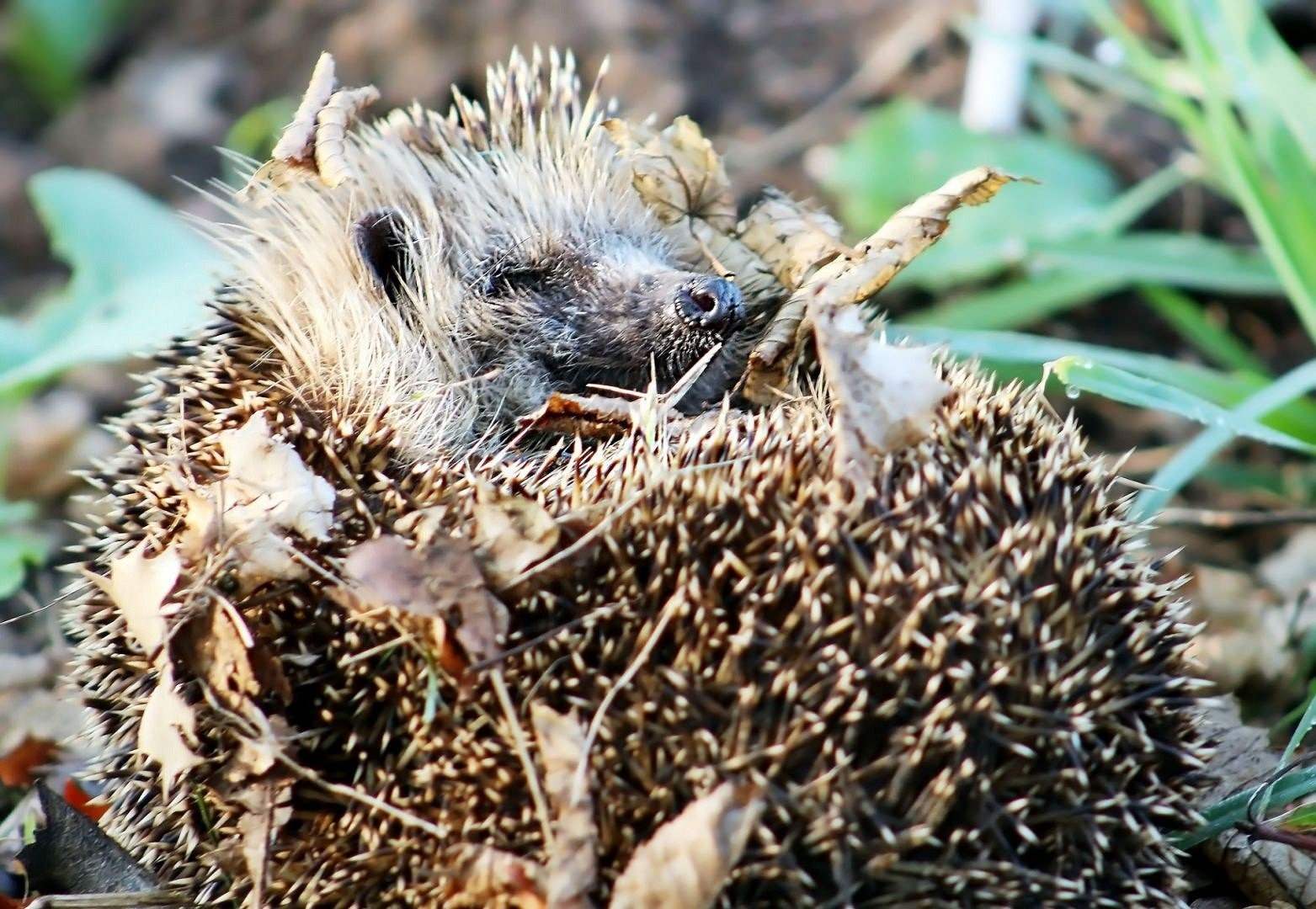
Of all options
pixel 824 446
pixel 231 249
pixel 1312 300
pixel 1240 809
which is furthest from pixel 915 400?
pixel 1312 300

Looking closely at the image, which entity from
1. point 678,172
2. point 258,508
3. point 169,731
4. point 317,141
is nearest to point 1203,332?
point 678,172

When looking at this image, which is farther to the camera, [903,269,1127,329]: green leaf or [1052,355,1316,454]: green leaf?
[903,269,1127,329]: green leaf

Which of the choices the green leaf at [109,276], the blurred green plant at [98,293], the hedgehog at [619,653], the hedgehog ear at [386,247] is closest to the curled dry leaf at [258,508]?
the hedgehog at [619,653]

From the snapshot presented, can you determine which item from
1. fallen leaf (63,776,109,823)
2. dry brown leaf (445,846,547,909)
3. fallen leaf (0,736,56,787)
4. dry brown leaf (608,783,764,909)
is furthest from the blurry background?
dry brown leaf (445,846,547,909)

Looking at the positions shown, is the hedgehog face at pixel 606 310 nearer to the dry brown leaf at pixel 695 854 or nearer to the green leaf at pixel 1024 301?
the dry brown leaf at pixel 695 854

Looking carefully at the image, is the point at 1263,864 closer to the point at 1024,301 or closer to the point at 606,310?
the point at 606,310

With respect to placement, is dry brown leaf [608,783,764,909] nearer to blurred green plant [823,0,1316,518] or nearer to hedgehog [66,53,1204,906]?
hedgehog [66,53,1204,906]
